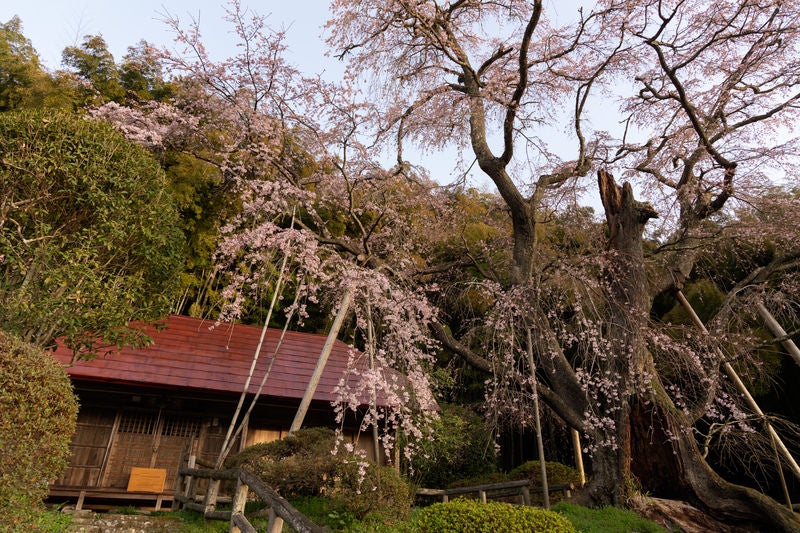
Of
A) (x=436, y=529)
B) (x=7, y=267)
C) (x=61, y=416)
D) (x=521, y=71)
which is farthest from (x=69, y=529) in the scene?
(x=521, y=71)

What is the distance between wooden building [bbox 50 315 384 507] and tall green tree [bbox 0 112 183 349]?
6.57 ft

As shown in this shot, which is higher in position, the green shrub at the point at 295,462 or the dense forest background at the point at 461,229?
the dense forest background at the point at 461,229

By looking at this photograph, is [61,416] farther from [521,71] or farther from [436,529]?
[521,71]

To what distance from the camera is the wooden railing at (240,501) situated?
344 cm

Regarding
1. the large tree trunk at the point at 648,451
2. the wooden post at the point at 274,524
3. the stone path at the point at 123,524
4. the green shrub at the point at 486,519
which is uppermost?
the large tree trunk at the point at 648,451

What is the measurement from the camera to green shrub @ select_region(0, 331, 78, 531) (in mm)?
3934

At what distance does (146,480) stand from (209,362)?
2.26 meters

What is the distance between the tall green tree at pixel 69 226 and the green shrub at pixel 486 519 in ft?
15.3

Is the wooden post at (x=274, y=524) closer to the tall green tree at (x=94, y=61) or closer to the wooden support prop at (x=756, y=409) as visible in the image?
the wooden support prop at (x=756, y=409)

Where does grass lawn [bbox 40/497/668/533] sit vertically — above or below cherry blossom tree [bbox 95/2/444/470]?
below

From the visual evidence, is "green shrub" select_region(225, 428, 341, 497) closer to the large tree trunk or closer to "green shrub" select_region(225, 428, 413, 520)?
"green shrub" select_region(225, 428, 413, 520)

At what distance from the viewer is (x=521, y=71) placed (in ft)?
21.6

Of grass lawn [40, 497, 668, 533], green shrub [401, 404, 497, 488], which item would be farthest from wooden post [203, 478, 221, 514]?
green shrub [401, 404, 497, 488]

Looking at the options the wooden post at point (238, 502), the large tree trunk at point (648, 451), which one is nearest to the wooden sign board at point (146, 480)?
the wooden post at point (238, 502)
